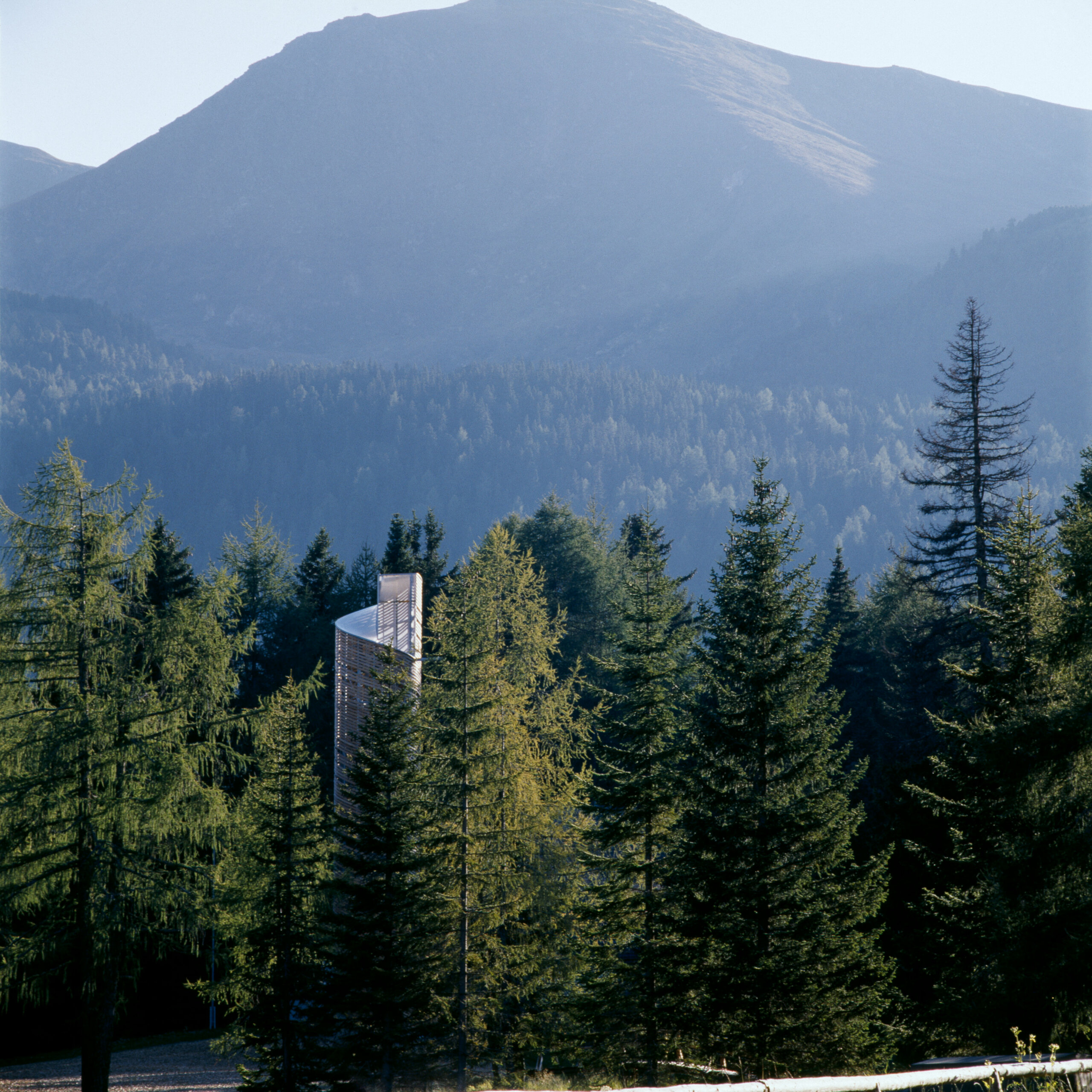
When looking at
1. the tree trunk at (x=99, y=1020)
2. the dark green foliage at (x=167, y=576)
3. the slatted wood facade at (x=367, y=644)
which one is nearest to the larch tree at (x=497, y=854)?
the slatted wood facade at (x=367, y=644)

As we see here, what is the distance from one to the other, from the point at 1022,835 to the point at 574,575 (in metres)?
34.2

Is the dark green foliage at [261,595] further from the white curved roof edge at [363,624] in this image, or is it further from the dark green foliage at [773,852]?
the dark green foliage at [773,852]

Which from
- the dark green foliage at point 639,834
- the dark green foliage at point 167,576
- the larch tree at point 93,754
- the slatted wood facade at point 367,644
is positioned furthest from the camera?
the dark green foliage at point 167,576

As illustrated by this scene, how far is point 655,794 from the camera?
63.8 feet

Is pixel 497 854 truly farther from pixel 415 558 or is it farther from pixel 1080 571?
pixel 415 558

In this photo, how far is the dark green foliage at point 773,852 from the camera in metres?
16.9

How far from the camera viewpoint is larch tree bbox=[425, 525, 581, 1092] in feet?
67.8

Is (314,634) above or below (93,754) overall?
above

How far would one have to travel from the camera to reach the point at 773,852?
17.6m

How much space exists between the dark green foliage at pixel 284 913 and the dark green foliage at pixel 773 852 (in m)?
7.10

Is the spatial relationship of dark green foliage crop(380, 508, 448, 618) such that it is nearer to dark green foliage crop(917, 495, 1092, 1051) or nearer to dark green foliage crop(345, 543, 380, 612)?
dark green foliage crop(345, 543, 380, 612)

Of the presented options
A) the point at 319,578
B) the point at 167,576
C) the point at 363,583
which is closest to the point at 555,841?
the point at 167,576

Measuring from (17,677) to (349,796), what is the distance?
601 cm

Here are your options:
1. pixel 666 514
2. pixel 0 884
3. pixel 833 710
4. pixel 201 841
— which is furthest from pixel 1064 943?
pixel 666 514
